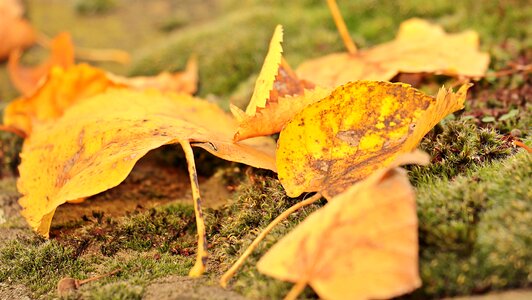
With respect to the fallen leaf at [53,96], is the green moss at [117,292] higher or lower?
lower

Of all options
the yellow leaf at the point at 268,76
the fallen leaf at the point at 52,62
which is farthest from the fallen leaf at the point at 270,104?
the fallen leaf at the point at 52,62

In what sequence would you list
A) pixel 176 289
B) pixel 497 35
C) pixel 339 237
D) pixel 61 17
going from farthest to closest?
pixel 61 17 → pixel 497 35 → pixel 176 289 → pixel 339 237

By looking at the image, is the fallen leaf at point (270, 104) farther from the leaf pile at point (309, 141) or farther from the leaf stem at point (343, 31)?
the leaf stem at point (343, 31)

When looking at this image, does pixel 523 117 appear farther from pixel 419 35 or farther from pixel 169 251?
pixel 169 251

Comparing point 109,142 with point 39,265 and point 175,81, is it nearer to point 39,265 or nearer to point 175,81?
point 39,265

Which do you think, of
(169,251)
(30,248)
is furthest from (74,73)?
(169,251)

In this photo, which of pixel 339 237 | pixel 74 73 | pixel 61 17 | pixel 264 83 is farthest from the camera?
pixel 61 17
